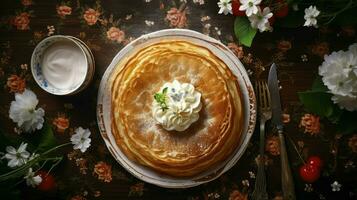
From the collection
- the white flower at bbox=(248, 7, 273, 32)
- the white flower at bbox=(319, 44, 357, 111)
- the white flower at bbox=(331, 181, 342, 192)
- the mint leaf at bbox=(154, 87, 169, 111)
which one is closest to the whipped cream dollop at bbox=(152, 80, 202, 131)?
the mint leaf at bbox=(154, 87, 169, 111)

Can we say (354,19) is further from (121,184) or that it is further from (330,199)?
(121,184)

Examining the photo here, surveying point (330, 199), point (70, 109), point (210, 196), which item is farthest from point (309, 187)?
point (70, 109)

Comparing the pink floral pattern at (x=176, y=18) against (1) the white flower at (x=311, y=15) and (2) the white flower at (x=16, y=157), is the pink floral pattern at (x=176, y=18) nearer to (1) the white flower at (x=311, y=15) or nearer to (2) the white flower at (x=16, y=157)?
(1) the white flower at (x=311, y=15)

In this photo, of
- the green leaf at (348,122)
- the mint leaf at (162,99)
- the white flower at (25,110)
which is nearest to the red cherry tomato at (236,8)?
the mint leaf at (162,99)

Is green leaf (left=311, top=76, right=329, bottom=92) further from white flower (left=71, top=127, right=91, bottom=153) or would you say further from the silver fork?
white flower (left=71, top=127, right=91, bottom=153)

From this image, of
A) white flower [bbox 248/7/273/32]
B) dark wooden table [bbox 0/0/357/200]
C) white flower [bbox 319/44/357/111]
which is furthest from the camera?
dark wooden table [bbox 0/0/357/200]
